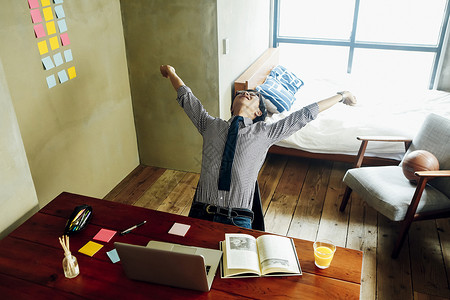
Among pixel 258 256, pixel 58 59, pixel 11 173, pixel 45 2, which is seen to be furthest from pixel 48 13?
pixel 258 256

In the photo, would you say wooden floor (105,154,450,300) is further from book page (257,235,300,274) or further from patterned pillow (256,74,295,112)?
book page (257,235,300,274)

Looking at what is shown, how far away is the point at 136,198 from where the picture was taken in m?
3.24

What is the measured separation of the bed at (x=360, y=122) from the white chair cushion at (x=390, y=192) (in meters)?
0.50

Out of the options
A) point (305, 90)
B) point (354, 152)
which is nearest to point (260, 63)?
point (305, 90)

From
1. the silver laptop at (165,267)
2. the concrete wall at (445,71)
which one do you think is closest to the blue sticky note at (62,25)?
the silver laptop at (165,267)

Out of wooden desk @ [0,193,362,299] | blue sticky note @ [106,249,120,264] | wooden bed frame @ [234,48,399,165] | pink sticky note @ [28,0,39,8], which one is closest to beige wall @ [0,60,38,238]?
wooden desk @ [0,193,362,299]

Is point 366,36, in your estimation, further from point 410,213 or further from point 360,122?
point 410,213

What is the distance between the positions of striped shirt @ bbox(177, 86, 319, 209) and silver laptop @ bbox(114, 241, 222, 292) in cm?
48

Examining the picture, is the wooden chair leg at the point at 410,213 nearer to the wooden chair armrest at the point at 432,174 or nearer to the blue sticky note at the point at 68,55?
the wooden chair armrest at the point at 432,174

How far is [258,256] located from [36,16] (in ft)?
A: 6.35

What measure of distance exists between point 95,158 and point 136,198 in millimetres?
488

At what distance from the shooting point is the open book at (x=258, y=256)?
1.47m

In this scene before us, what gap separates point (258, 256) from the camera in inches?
61.2

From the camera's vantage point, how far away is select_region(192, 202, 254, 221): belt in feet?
6.15
